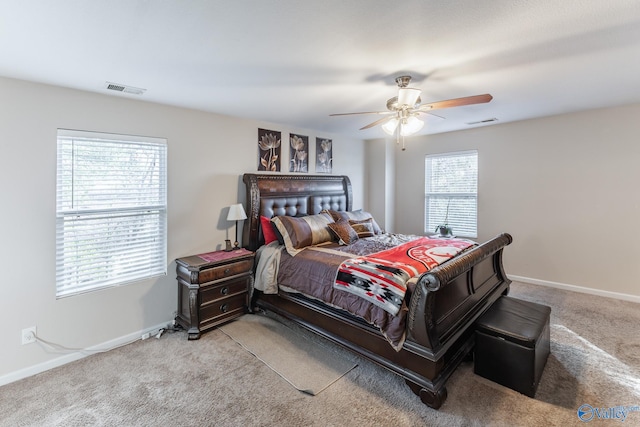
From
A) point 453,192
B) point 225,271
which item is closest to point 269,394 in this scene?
point 225,271

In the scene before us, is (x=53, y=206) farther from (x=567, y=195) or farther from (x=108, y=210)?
(x=567, y=195)

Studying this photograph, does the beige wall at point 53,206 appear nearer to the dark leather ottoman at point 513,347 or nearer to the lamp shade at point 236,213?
the lamp shade at point 236,213

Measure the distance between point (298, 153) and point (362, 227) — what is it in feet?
4.94

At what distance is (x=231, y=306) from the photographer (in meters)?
3.28

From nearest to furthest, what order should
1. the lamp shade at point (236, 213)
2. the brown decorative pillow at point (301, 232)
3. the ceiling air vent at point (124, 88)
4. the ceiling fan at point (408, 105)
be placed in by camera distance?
the ceiling fan at point (408, 105), the ceiling air vent at point (124, 88), the brown decorative pillow at point (301, 232), the lamp shade at point (236, 213)

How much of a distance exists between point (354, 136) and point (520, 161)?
259 centimetres

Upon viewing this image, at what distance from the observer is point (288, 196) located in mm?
4125

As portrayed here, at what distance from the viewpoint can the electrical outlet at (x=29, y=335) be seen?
2.43 meters

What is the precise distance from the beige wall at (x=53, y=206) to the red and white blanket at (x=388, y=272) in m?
1.90

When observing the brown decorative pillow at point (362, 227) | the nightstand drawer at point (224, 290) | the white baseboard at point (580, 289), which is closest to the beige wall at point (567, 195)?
the white baseboard at point (580, 289)

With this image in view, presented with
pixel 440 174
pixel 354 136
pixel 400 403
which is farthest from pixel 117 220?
pixel 440 174

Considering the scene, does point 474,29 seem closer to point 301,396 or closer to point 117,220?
point 301,396

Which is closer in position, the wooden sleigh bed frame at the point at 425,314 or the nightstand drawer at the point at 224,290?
the wooden sleigh bed frame at the point at 425,314

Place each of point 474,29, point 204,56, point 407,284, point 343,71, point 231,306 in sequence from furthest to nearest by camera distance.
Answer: point 231,306 < point 343,71 < point 407,284 < point 204,56 < point 474,29
